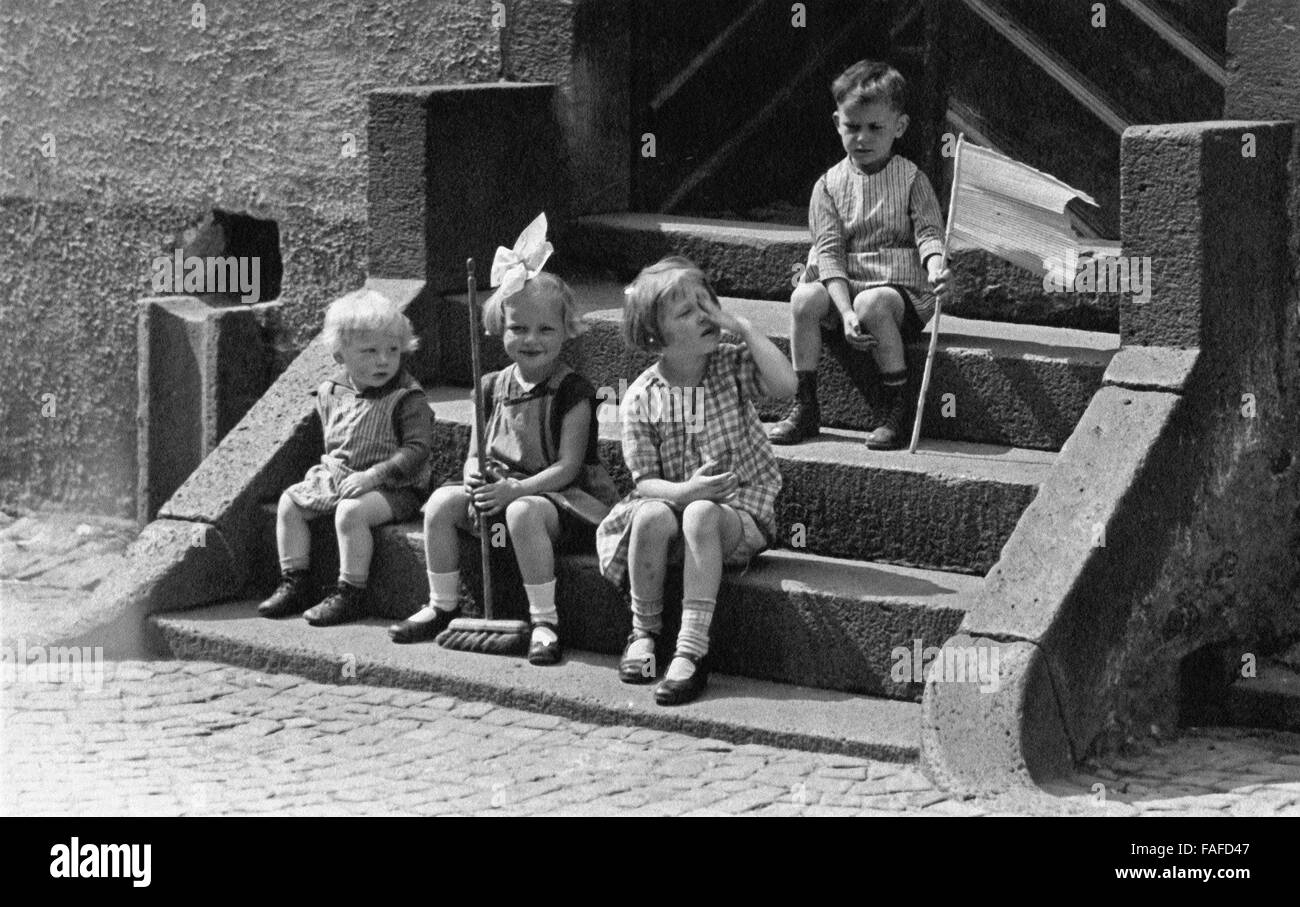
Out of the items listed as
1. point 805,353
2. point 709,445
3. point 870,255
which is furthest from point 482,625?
point 870,255

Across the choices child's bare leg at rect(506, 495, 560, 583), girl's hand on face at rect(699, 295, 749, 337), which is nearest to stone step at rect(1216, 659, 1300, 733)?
girl's hand on face at rect(699, 295, 749, 337)

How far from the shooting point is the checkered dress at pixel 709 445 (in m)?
6.50

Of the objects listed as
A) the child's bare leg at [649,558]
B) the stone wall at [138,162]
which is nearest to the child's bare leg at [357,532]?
the child's bare leg at [649,558]

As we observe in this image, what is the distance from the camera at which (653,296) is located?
652 cm

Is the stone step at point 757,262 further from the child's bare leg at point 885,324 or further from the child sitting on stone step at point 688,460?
the child sitting on stone step at point 688,460

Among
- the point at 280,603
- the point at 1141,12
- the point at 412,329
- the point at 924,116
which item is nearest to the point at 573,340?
the point at 412,329

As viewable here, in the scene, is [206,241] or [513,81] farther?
[206,241]

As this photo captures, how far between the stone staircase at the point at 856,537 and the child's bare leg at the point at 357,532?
6 cm

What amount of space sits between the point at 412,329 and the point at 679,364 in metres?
1.44

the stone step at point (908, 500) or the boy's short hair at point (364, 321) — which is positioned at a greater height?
the boy's short hair at point (364, 321)

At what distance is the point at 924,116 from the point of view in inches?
349

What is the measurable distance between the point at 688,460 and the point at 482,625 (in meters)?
0.81
